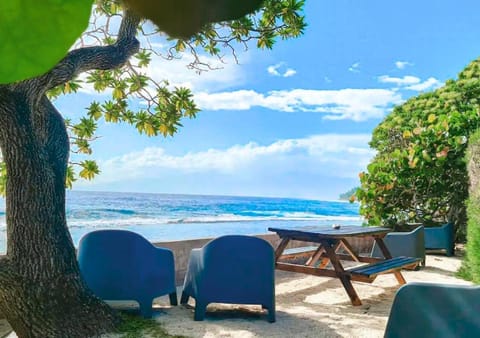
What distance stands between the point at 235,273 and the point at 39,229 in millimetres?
1698

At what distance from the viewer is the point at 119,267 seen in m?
4.00

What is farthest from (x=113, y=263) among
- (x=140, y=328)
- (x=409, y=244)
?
(x=409, y=244)

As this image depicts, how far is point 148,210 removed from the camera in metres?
29.1

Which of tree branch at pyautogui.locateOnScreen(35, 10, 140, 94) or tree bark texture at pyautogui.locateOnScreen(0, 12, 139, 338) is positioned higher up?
tree branch at pyautogui.locateOnScreen(35, 10, 140, 94)

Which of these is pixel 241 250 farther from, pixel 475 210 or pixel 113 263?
pixel 475 210

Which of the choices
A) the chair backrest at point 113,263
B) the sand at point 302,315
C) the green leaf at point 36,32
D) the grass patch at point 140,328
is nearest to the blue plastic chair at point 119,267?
the chair backrest at point 113,263

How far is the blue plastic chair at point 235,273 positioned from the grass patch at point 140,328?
0.42 metres

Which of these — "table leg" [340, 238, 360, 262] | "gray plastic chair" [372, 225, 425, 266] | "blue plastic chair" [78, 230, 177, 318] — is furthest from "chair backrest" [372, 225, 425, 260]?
"blue plastic chair" [78, 230, 177, 318]

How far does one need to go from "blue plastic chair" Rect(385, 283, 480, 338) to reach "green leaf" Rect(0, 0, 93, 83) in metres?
1.91

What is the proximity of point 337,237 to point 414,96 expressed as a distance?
8488 millimetres

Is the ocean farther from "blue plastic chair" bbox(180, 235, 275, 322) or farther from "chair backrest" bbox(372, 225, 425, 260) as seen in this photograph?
"blue plastic chair" bbox(180, 235, 275, 322)

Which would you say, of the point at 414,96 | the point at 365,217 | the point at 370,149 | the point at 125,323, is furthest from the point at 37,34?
the point at 414,96

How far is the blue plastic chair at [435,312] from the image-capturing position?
5.71 ft

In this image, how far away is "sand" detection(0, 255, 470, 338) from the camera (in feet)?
11.4
